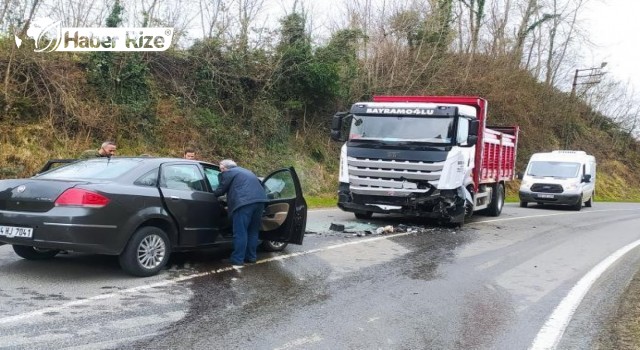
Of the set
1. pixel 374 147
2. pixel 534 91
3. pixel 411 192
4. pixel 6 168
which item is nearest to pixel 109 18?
pixel 6 168

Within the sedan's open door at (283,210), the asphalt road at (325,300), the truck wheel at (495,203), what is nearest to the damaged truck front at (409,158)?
the asphalt road at (325,300)

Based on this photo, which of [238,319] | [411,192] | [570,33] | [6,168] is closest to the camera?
[238,319]

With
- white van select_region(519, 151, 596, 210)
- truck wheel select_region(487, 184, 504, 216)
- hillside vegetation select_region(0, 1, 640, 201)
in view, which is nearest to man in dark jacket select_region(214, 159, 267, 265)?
hillside vegetation select_region(0, 1, 640, 201)

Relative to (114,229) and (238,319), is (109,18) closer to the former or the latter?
(114,229)

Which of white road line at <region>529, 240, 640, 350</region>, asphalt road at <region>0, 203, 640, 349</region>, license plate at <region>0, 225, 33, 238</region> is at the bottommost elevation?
asphalt road at <region>0, 203, 640, 349</region>

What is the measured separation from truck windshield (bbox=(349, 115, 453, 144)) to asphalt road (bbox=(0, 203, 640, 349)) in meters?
3.05

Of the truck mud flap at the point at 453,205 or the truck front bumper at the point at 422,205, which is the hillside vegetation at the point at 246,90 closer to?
the truck front bumper at the point at 422,205

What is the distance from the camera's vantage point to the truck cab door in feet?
23.4

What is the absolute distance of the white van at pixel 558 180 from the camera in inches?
858

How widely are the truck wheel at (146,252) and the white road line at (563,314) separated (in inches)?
166

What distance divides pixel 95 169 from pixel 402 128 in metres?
7.20

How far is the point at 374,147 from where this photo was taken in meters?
12.5

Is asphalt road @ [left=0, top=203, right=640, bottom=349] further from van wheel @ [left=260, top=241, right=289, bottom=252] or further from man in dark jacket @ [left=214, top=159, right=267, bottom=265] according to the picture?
man in dark jacket @ [left=214, top=159, right=267, bottom=265]

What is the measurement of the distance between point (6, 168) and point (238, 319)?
39.1 feet
